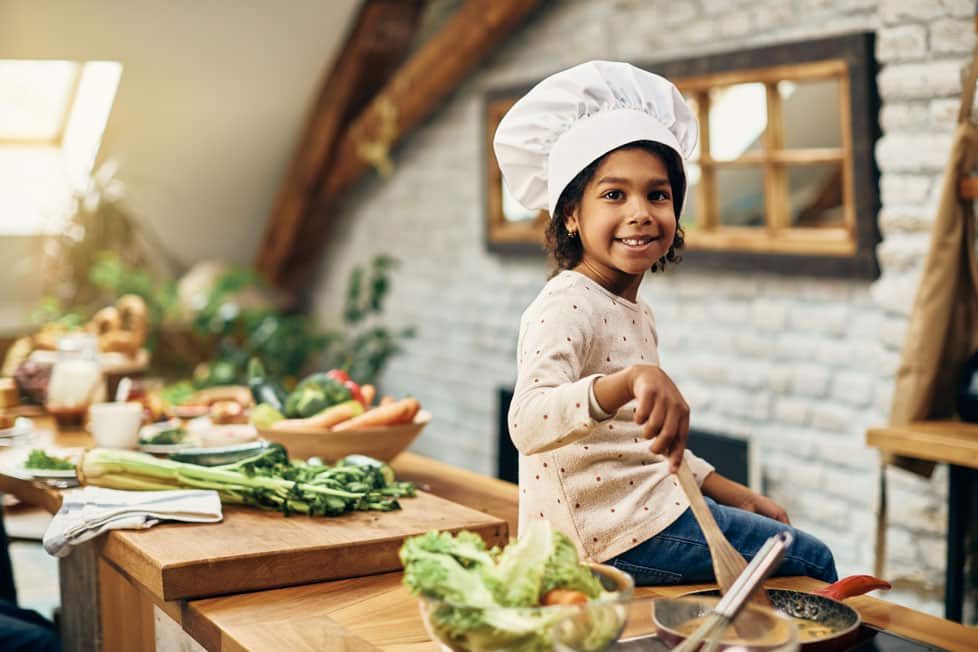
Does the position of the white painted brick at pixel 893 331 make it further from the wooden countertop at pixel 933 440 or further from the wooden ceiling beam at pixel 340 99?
the wooden ceiling beam at pixel 340 99

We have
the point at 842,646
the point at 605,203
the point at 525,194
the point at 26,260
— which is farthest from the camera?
the point at 26,260

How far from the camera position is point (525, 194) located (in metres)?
1.78

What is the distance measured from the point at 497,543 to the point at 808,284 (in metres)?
2.43

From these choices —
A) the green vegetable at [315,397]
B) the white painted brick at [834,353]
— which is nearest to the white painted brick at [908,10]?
the white painted brick at [834,353]

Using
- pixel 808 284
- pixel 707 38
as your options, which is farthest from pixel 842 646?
pixel 707 38

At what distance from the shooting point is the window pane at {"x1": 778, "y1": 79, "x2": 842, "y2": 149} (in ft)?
17.7

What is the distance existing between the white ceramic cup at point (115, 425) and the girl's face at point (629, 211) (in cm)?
128

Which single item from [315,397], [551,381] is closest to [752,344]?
[315,397]

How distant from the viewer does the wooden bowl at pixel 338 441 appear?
2240mm

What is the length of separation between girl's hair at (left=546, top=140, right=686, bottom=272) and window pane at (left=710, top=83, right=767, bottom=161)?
13.1 ft

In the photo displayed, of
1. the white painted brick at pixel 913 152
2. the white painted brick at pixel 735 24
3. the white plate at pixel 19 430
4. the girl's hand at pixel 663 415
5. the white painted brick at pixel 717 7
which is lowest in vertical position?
the white plate at pixel 19 430

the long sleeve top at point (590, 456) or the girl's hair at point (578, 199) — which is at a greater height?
the girl's hair at point (578, 199)

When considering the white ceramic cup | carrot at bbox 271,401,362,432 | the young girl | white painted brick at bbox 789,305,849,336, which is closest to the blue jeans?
the young girl

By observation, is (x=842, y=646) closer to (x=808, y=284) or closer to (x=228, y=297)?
(x=808, y=284)
